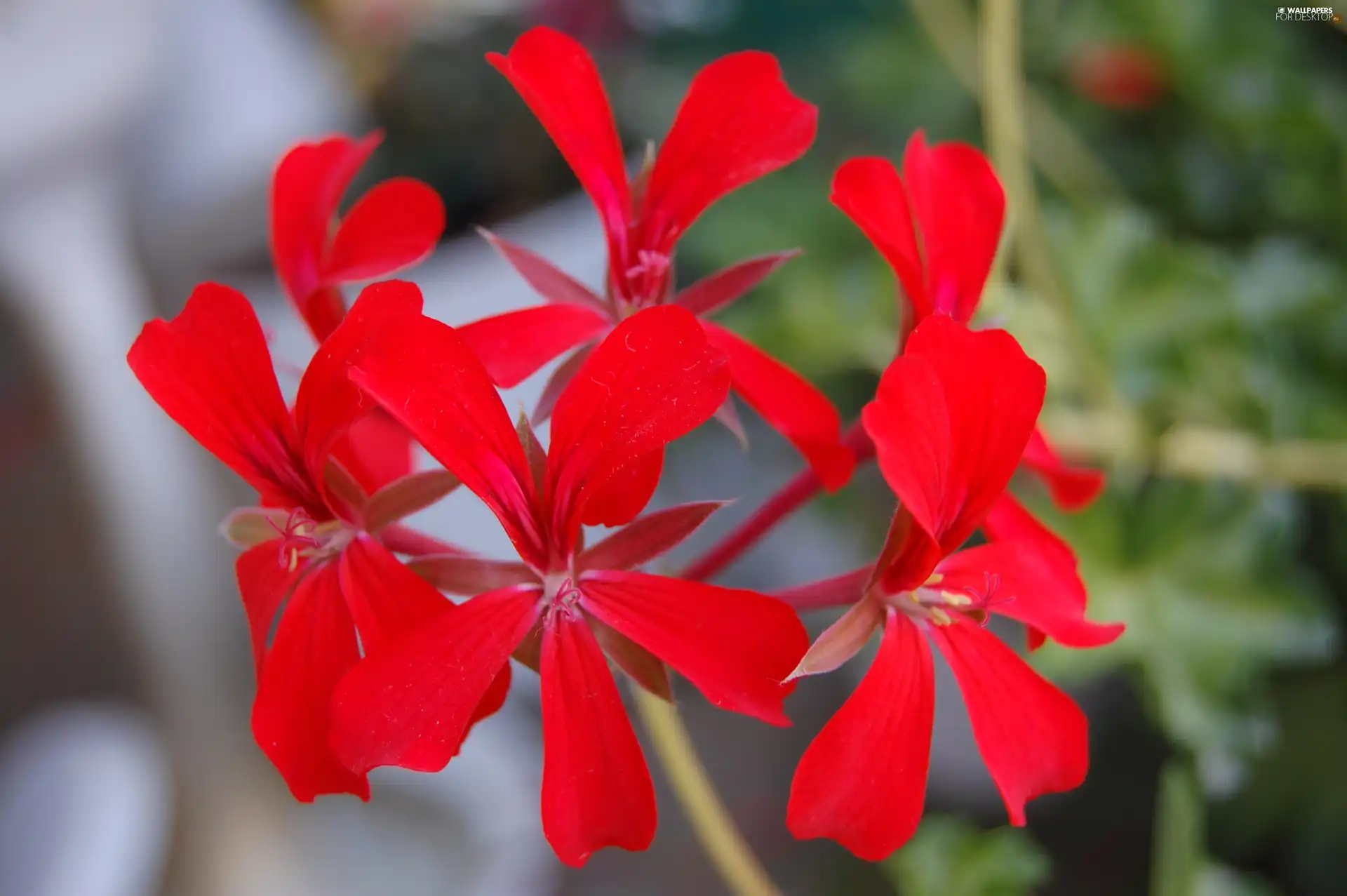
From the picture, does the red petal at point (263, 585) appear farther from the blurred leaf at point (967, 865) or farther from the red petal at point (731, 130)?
the blurred leaf at point (967, 865)

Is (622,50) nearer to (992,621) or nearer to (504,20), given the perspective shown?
(504,20)

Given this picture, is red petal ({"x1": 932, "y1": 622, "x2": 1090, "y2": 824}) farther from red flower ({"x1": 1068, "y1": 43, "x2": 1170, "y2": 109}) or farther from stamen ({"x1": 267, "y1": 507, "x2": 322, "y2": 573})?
red flower ({"x1": 1068, "y1": 43, "x2": 1170, "y2": 109})

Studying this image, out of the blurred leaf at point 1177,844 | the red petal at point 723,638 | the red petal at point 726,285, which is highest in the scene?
the red petal at point 726,285

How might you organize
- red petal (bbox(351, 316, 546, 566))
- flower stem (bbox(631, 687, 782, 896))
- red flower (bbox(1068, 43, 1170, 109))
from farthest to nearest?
1. red flower (bbox(1068, 43, 1170, 109))
2. flower stem (bbox(631, 687, 782, 896))
3. red petal (bbox(351, 316, 546, 566))

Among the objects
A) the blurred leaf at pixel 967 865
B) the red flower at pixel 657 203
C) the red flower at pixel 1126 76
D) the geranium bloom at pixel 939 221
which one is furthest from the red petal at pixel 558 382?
the red flower at pixel 1126 76

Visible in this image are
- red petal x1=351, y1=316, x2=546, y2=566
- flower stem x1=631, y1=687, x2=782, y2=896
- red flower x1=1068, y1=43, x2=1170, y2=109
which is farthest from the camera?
red flower x1=1068, y1=43, x2=1170, y2=109

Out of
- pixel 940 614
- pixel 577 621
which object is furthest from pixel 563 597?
pixel 940 614

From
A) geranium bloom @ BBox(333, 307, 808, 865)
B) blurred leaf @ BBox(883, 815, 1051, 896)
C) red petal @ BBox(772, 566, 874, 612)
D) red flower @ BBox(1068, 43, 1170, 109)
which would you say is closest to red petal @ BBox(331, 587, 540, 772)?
geranium bloom @ BBox(333, 307, 808, 865)
